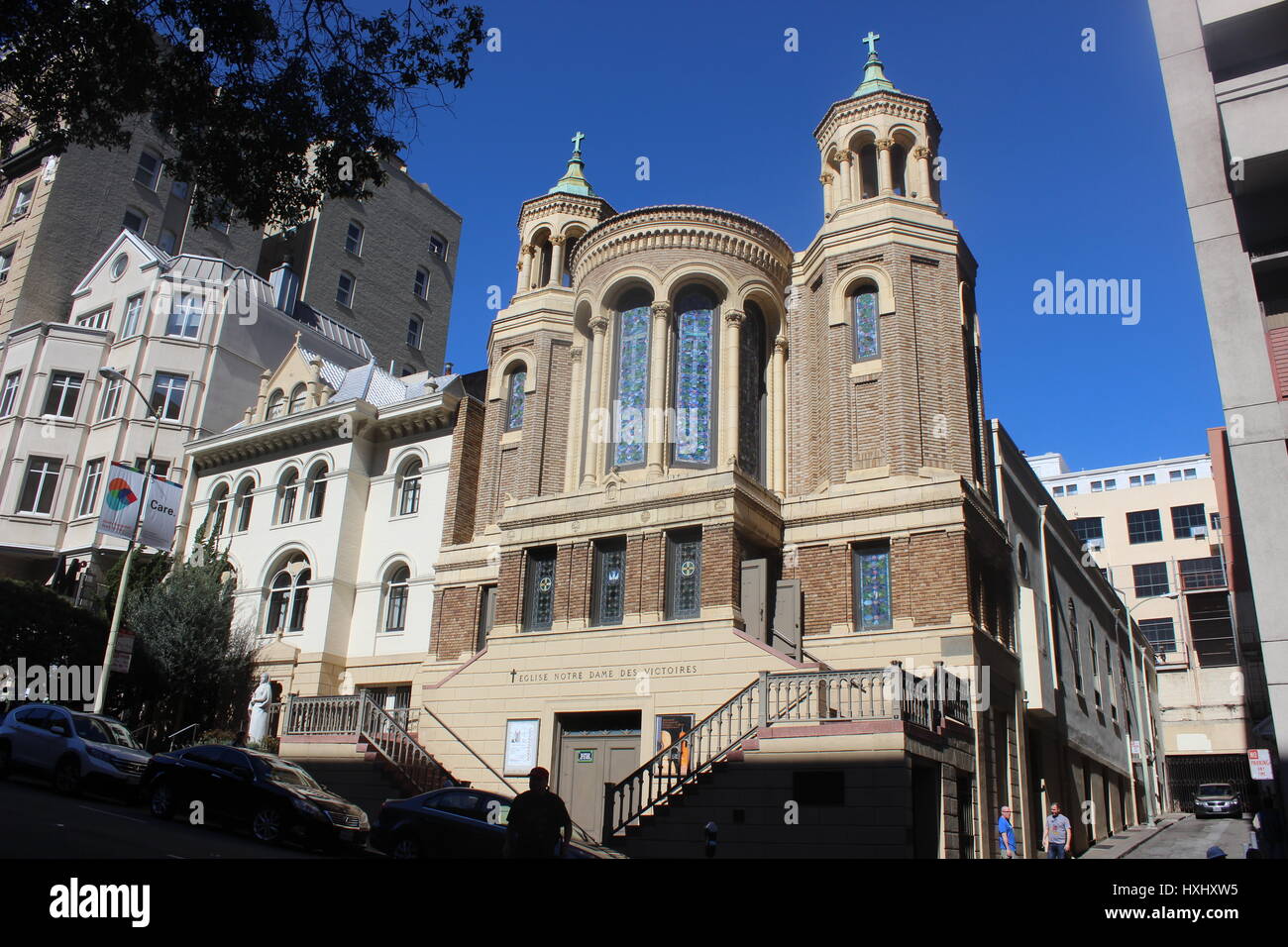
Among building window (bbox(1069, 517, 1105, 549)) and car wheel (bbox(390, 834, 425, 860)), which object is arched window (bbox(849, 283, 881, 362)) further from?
building window (bbox(1069, 517, 1105, 549))

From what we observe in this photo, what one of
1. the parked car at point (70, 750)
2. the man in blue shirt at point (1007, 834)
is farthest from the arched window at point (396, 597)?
the man in blue shirt at point (1007, 834)

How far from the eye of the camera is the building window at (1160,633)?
63719 millimetres

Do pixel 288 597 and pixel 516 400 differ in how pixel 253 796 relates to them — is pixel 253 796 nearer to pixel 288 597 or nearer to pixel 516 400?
pixel 516 400

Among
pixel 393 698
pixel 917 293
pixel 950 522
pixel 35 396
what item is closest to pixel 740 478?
pixel 950 522

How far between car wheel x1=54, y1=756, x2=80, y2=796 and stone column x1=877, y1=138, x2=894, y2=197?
23.0 meters

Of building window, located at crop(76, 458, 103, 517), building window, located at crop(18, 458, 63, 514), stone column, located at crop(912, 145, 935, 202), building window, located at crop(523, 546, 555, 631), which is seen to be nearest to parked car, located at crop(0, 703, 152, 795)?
building window, located at crop(523, 546, 555, 631)

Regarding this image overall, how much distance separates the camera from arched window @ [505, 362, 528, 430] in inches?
1228

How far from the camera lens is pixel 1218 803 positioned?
41688 mm

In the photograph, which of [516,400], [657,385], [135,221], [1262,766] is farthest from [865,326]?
[135,221]

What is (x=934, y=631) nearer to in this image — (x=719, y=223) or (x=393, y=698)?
(x=719, y=223)

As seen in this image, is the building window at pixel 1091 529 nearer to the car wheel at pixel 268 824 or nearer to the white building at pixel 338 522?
the white building at pixel 338 522

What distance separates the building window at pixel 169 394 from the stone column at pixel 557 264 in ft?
55.1
